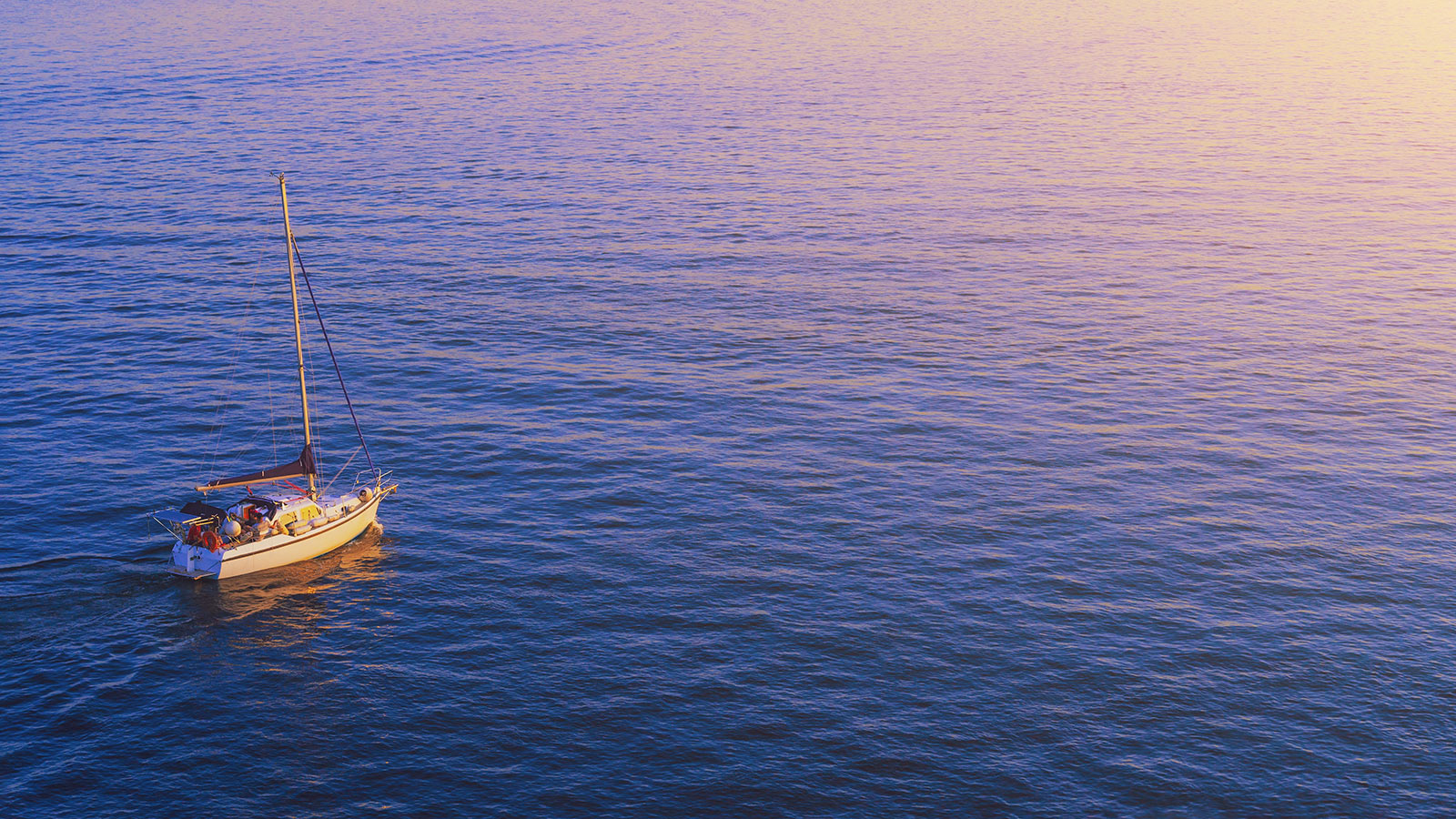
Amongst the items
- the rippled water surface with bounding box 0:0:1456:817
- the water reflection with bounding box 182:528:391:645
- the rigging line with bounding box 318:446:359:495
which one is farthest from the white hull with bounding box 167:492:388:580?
the rigging line with bounding box 318:446:359:495

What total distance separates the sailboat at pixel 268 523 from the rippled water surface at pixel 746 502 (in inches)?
53.2

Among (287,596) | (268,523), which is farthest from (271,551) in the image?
(287,596)

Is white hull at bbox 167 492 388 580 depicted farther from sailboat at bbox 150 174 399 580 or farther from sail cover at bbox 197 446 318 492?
sail cover at bbox 197 446 318 492

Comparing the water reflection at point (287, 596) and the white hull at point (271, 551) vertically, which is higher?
the white hull at point (271, 551)

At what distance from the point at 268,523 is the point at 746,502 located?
89.3ft

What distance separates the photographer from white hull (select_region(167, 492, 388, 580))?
64062 millimetres

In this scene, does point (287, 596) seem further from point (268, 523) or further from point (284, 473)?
point (284, 473)

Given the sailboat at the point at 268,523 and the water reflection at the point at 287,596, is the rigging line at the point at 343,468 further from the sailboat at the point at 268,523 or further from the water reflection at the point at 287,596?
the water reflection at the point at 287,596

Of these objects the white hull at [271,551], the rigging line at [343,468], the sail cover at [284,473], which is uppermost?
the sail cover at [284,473]

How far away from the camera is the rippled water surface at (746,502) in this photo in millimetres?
52406

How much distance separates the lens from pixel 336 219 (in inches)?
5512

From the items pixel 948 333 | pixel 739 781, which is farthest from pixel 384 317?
pixel 739 781

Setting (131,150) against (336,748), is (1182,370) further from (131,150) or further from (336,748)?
(131,150)

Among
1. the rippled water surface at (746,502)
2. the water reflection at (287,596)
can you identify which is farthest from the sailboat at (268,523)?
the rippled water surface at (746,502)
